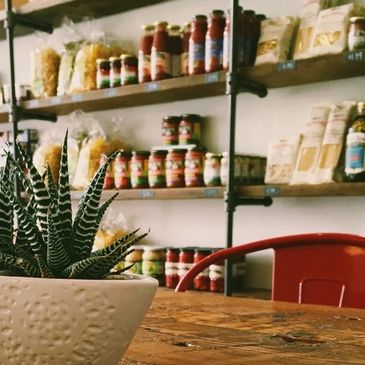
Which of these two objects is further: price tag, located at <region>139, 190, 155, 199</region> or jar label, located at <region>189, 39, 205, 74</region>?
price tag, located at <region>139, 190, 155, 199</region>

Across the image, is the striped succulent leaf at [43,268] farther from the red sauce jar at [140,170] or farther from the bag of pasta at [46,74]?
the bag of pasta at [46,74]

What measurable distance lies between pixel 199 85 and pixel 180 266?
742mm

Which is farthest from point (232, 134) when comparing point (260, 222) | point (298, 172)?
point (260, 222)

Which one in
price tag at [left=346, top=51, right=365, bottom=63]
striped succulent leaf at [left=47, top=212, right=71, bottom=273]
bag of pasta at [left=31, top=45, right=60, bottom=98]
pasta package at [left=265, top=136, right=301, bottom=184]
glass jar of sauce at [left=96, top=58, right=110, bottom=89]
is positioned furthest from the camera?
bag of pasta at [left=31, top=45, right=60, bottom=98]

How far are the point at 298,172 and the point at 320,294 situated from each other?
0.99 m

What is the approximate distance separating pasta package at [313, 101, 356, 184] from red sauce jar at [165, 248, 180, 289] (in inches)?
28.6

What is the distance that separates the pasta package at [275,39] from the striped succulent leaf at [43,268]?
2020mm

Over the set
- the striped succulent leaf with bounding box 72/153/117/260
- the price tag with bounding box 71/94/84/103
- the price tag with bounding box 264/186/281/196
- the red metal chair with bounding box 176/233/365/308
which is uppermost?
the price tag with bounding box 71/94/84/103

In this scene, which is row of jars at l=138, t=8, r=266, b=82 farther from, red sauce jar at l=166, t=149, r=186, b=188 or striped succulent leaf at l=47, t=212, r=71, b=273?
striped succulent leaf at l=47, t=212, r=71, b=273

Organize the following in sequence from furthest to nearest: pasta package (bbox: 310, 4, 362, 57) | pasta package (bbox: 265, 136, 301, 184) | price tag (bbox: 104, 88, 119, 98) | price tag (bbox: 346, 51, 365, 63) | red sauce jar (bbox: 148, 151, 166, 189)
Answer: price tag (bbox: 104, 88, 119, 98), red sauce jar (bbox: 148, 151, 166, 189), pasta package (bbox: 265, 136, 301, 184), pasta package (bbox: 310, 4, 362, 57), price tag (bbox: 346, 51, 365, 63)

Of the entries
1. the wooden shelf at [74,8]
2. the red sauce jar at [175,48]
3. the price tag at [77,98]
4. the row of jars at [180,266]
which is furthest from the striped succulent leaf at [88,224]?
the wooden shelf at [74,8]

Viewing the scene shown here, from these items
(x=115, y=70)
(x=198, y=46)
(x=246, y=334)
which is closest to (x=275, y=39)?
(x=198, y=46)

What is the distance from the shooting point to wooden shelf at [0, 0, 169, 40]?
3.21 m

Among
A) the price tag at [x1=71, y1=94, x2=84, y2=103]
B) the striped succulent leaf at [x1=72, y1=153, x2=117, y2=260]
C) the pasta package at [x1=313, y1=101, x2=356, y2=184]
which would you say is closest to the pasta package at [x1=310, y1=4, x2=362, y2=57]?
the pasta package at [x1=313, y1=101, x2=356, y2=184]
